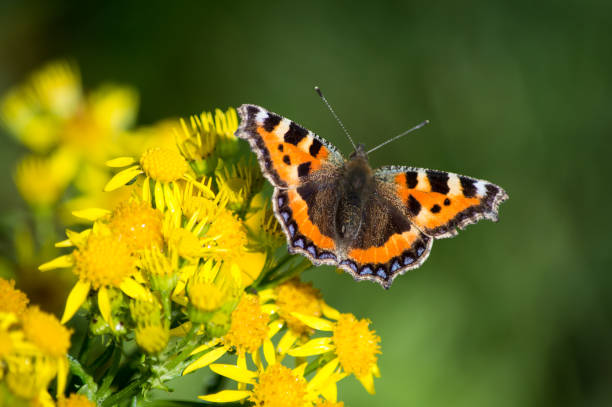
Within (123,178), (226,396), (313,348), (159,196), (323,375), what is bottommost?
(323,375)

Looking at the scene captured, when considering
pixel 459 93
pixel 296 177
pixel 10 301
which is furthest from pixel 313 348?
pixel 459 93

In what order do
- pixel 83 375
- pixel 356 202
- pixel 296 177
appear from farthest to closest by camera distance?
pixel 356 202 < pixel 296 177 < pixel 83 375

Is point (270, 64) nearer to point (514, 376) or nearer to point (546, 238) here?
point (546, 238)

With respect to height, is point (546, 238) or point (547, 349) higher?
point (546, 238)

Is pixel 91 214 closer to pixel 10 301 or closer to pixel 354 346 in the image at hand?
pixel 10 301

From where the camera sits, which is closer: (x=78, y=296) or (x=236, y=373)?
(x=78, y=296)

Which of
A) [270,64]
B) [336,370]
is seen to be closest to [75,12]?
[270,64]

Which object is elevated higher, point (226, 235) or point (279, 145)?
point (279, 145)
